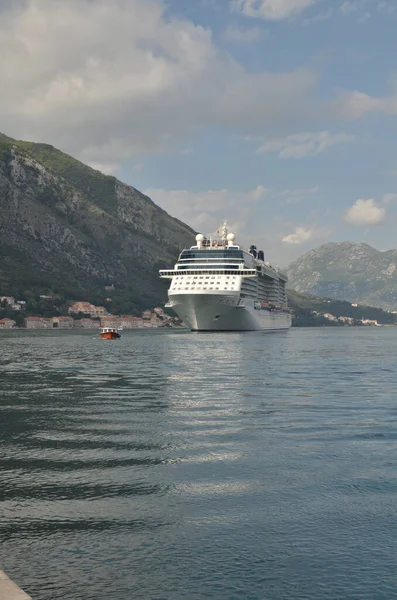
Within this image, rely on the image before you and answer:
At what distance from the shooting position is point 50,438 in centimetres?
2464

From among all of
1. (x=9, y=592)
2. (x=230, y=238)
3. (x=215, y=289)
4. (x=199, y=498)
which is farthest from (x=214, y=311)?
(x=9, y=592)

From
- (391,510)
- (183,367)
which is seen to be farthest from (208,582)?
(183,367)

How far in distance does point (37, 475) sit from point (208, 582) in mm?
8961

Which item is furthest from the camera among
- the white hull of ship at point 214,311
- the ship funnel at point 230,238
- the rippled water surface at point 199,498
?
the ship funnel at point 230,238

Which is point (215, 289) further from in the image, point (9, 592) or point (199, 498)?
point (9, 592)

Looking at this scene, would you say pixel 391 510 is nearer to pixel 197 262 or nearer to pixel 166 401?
pixel 166 401

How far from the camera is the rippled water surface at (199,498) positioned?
36.8ft

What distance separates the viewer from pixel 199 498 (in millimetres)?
16203

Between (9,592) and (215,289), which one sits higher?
(215,289)

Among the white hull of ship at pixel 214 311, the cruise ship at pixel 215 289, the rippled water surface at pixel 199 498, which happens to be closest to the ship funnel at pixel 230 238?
the cruise ship at pixel 215 289

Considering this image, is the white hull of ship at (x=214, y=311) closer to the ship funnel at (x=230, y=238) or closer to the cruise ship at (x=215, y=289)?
the cruise ship at (x=215, y=289)

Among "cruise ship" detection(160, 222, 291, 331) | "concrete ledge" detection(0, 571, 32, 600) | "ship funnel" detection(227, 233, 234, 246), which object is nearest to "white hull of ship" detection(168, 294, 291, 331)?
"cruise ship" detection(160, 222, 291, 331)

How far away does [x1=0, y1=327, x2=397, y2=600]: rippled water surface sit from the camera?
442 inches

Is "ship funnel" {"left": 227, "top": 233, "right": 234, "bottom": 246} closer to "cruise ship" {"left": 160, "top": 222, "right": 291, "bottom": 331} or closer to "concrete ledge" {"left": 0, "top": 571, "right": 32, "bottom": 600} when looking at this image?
"cruise ship" {"left": 160, "top": 222, "right": 291, "bottom": 331}
